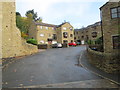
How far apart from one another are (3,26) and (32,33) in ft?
95.1

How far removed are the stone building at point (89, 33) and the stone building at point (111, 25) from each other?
39.4 m

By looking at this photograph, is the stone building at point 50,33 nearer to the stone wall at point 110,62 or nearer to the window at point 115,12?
the window at point 115,12

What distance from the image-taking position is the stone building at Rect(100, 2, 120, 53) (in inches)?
552

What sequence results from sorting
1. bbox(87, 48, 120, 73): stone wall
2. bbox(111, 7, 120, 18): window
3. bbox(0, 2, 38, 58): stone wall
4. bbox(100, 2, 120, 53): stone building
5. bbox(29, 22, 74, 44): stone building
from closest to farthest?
bbox(87, 48, 120, 73): stone wall < bbox(100, 2, 120, 53): stone building < bbox(111, 7, 120, 18): window < bbox(0, 2, 38, 58): stone wall < bbox(29, 22, 74, 44): stone building

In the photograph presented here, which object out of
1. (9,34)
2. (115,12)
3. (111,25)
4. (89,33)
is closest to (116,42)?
(111,25)

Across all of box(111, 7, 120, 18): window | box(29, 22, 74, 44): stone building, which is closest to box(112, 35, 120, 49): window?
box(111, 7, 120, 18): window

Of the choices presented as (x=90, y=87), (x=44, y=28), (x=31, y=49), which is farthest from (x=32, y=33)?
(x=90, y=87)

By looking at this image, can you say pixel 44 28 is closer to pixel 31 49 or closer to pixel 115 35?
pixel 31 49

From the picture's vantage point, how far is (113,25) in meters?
14.2

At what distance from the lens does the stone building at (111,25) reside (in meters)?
14.0

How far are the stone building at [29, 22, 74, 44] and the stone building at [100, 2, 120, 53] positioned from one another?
102ft

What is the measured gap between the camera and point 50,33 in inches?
1858

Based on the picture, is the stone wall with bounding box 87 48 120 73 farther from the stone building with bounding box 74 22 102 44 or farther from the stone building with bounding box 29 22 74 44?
the stone building with bounding box 74 22 102 44

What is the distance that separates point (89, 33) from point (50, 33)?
23228mm
